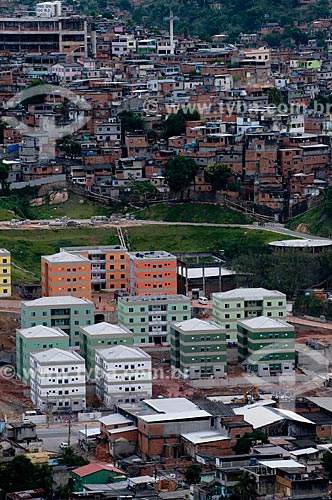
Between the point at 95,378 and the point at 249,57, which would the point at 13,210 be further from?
the point at 249,57

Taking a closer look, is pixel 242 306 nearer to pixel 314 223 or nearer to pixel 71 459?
pixel 314 223

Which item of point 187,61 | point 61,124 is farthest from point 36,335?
point 187,61

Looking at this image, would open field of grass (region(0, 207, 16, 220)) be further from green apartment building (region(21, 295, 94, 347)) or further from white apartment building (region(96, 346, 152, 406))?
white apartment building (region(96, 346, 152, 406))

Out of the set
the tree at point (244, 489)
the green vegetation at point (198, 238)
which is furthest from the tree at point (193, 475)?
the green vegetation at point (198, 238)

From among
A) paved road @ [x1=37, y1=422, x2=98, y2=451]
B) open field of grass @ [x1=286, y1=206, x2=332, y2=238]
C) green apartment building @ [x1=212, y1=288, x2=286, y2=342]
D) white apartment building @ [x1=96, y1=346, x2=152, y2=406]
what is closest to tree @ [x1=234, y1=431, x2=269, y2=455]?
paved road @ [x1=37, y1=422, x2=98, y2=451]

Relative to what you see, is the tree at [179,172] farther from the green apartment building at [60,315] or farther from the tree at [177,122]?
the green apartment building at [60,315]

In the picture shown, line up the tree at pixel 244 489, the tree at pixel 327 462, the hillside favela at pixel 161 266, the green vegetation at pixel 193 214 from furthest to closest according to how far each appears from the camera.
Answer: the green vegetation at pixel 193 214, the hillside favela at pixel 161 266, the tree at pixel 327 462, the tree at pixel 244 489

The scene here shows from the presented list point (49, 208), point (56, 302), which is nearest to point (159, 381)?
point (56, 302)

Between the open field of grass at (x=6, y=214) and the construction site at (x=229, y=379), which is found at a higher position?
the open field of grass at (x=6, y=214)
